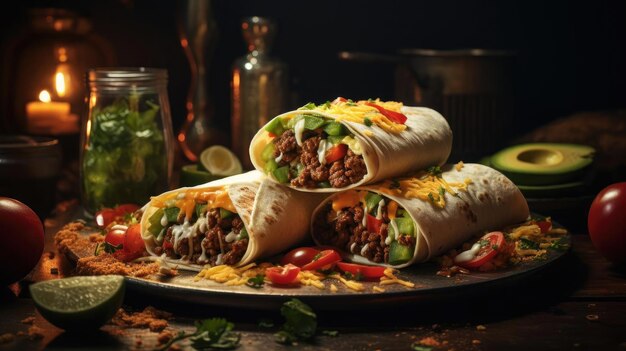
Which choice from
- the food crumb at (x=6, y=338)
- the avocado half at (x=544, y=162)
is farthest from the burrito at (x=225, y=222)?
the avocado half at (x=544, y=162)

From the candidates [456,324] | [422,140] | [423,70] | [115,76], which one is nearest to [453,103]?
[423,70]

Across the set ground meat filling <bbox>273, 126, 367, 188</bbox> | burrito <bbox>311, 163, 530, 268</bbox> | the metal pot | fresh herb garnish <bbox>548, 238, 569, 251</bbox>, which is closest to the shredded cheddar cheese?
ground meat filling <bbox>273, 126, 367, 188</bbox>

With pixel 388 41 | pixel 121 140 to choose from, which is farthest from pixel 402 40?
pixel 121 140

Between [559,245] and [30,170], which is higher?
[30,170]

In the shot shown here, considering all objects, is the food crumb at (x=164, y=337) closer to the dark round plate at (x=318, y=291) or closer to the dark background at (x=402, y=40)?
the dark round plate at (x=318, y=291)

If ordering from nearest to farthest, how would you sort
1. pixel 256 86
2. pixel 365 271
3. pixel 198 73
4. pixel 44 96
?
pixel 365 271
pixel 44 96
pixel 256 86
pixel 198 73

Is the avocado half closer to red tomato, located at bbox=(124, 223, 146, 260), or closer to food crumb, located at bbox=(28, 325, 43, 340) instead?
red tomato, located at bbox=(124, 223, 146, 260)

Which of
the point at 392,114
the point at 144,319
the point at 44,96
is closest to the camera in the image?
the point at 144,319

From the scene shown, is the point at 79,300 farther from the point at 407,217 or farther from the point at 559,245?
the point at 559,245
